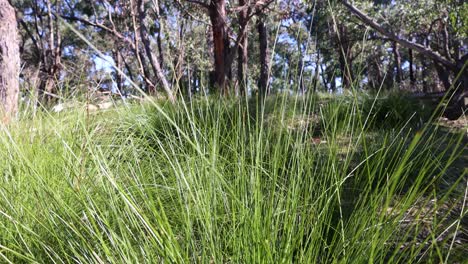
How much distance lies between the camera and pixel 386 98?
4.90 metres

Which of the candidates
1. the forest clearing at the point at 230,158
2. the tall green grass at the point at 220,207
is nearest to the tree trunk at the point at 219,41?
the forest clearing at the point at 230,158

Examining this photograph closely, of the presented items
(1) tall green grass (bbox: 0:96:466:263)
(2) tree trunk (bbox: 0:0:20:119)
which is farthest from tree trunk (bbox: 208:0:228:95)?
(1) tall green grass (bbox: 0:96:466:263)

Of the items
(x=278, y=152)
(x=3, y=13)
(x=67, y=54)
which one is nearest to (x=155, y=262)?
(x=278, y=152)

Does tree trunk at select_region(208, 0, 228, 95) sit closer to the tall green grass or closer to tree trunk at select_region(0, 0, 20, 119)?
tree trunk at select_region(0, 0, 20, 119)

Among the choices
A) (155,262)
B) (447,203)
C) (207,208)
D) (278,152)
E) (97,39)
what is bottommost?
(447,203)

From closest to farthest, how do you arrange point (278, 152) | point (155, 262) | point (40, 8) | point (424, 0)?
point (155, 262) → point (278, 152) → point (424, 0) → point (40, 8)

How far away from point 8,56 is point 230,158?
338 centimetres

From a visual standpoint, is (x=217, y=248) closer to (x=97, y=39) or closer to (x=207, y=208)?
(x=207, y=208)

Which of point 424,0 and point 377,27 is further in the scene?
point 424,0

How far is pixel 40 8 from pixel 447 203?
1770 centimetres

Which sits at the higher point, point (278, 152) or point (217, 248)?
point (278, 152)

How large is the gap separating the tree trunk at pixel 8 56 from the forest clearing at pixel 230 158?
0.8 inches

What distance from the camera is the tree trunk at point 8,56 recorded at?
395 cm

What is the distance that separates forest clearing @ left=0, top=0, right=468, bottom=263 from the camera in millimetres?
960
